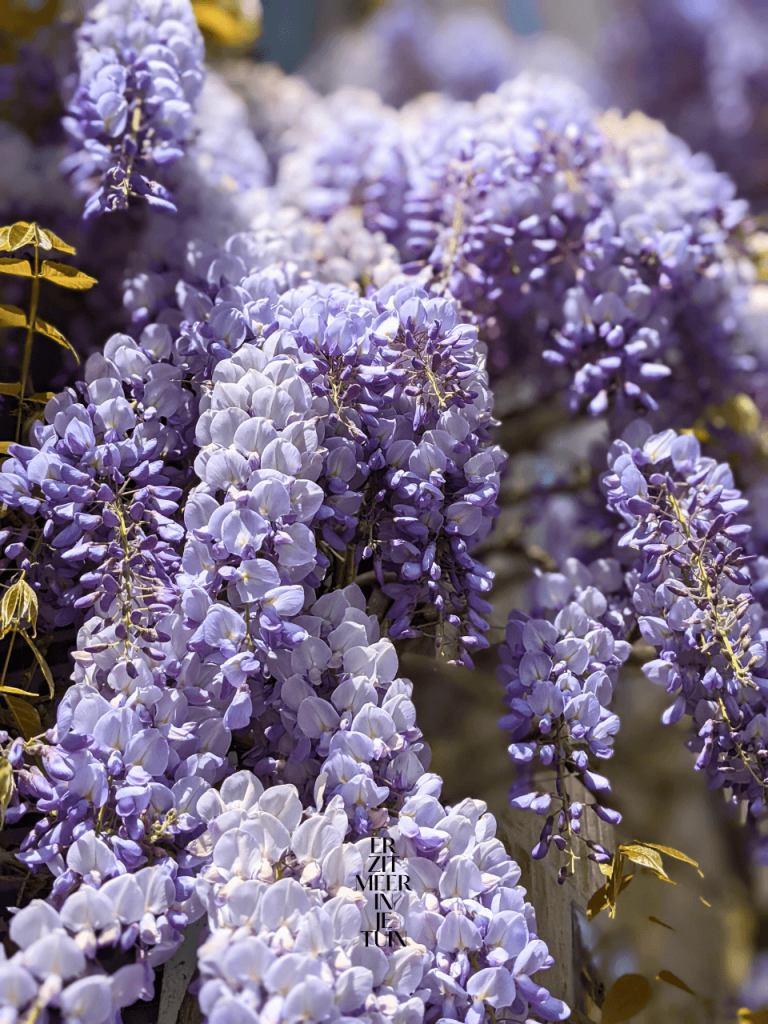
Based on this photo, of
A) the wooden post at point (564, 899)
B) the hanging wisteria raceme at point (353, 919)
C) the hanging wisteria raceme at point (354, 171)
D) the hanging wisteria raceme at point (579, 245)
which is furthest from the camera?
the hanging wisteria raceme at point (354, 171)

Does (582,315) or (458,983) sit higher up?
(582,315)

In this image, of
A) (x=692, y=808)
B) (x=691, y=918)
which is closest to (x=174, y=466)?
(x=692, y=808)

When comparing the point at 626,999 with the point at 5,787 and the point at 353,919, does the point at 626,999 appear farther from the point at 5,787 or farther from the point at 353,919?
the point at 5,787

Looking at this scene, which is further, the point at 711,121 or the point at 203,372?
the point at 711,121

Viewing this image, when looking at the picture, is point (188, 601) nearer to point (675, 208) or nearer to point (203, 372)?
point (203, 372)

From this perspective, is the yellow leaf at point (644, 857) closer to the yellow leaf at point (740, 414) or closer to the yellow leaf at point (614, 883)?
the yellow leaf at point (614, 883)

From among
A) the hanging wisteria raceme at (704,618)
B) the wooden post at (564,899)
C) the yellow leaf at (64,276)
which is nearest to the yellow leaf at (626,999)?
the wooden post at (564,899)

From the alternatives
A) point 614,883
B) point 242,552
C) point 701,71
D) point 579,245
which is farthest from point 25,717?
point 701,71
